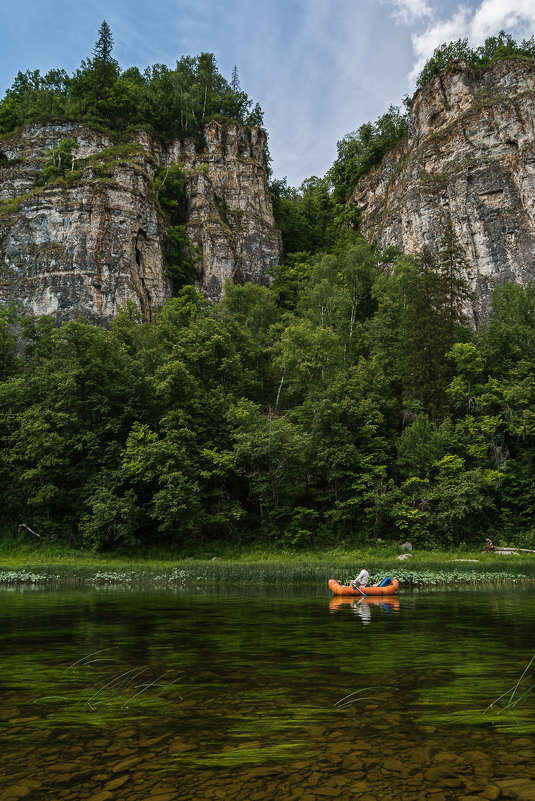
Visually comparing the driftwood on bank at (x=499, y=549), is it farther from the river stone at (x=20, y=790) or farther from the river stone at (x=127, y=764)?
the river stone at (x=20, y=790)

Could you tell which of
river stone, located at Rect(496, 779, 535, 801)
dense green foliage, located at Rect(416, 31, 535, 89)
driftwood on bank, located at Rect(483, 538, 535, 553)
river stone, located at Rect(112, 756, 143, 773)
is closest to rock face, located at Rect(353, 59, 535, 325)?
dense green foliage, located at Rect(416, 31, 535, 89)

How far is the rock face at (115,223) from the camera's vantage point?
188 ft

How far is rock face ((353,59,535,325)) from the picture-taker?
5441 centimetres

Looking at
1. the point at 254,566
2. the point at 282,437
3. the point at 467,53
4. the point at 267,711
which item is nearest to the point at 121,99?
the point at 467,53

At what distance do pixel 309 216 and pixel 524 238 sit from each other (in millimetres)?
46085

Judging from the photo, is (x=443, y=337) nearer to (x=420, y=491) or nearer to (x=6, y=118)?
(x=420, y=491)

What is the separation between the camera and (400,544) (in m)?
33.4

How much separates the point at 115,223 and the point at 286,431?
124 ft

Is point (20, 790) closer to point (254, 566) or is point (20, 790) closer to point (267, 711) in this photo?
point (267, 711)

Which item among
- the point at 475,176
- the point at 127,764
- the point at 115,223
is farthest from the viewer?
the point at 115,223

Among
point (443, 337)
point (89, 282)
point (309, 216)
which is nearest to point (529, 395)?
point (443, 337)

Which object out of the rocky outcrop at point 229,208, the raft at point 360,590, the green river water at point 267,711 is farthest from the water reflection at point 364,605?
the rocky outcrop at point 229,208

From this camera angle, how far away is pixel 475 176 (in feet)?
190

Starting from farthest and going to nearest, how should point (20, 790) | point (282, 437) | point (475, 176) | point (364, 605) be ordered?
point (475, 176)
point (282, 437)
point (364, 605)
point (20, 790)
